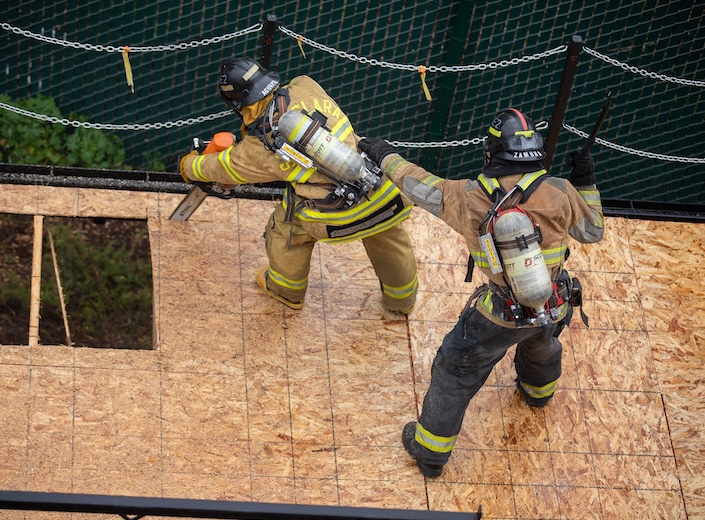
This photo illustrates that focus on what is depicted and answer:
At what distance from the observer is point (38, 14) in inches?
374

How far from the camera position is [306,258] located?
7227mm

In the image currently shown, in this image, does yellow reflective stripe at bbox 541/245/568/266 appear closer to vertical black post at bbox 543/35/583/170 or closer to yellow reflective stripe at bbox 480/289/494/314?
yellow reflective stripe at bbox 480/289/494/314

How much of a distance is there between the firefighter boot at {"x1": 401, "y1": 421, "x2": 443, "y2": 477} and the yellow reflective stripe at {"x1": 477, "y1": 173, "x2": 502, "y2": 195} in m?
1.86

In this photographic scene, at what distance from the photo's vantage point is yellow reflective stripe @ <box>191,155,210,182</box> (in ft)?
22.9

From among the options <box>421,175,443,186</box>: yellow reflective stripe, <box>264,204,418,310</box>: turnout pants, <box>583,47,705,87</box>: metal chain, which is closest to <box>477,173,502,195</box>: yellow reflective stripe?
<box>421,175,443,186</box>: yellow reflective stripe

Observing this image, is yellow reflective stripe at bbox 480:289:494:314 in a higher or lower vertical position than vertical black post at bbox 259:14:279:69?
lower

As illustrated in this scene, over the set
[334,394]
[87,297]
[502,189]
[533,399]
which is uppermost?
[502,189]

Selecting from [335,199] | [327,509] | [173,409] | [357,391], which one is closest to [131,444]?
[173,409]

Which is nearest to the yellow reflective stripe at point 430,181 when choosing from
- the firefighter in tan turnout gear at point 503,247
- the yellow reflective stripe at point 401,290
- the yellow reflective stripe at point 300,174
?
the firefighter in tan turnout gear at point 503,247

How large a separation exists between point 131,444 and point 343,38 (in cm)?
439

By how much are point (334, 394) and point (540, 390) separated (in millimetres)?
1368

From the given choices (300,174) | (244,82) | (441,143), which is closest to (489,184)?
(300,174)

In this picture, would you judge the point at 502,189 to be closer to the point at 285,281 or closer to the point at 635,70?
the point at 285,281

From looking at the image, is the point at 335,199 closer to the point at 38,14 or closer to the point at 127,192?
the point at 127,192
